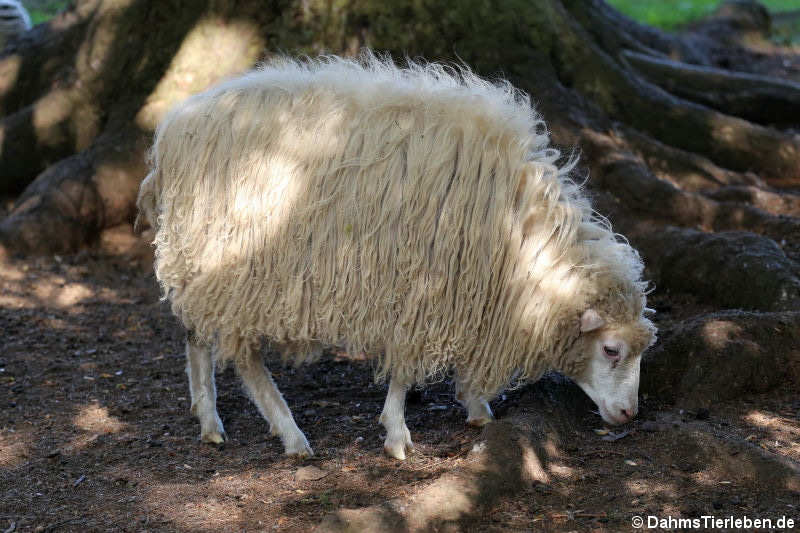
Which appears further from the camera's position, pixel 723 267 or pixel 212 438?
pixel 723 267

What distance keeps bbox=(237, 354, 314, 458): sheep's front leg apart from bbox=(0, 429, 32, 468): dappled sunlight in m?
1.10

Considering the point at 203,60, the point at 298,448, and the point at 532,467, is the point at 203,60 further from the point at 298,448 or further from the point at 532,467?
the point at 532,467

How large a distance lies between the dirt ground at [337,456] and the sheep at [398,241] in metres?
0.24

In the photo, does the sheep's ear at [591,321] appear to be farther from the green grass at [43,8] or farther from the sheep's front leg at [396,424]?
the green grass at [43,8]

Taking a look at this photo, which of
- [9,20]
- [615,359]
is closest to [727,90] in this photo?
[615,359]

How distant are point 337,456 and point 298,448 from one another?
19 centimetres

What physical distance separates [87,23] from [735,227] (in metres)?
5.90

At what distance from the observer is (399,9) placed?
6.76 meters

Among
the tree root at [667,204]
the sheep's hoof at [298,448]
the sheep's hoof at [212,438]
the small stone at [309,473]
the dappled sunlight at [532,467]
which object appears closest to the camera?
the dappled sunlight at [532,467]

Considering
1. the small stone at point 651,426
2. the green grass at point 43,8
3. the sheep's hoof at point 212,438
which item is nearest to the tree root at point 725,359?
the small stone at point 651,426

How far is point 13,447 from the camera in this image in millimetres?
4277

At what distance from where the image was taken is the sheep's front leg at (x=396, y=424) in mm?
4074

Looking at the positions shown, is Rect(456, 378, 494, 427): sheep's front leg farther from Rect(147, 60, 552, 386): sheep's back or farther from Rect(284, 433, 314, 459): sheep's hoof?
Rect(284, 433, 314, 459): sheep's hoof

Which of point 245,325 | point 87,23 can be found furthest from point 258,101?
point 87,23
